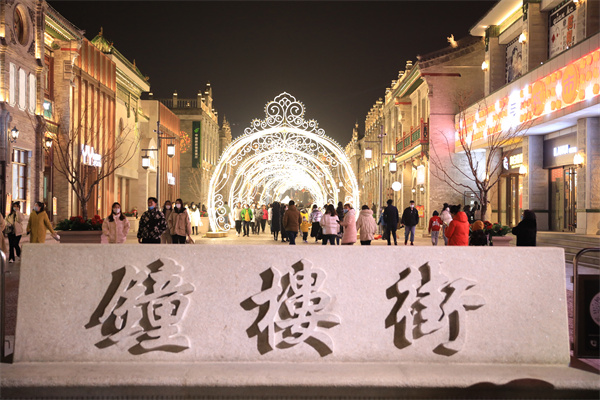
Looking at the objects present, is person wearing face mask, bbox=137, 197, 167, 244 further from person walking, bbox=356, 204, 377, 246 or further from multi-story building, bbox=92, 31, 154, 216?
multi-story building, bbox=92, 31, 154, 216

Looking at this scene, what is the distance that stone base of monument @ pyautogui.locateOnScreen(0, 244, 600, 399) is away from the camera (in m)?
5.26

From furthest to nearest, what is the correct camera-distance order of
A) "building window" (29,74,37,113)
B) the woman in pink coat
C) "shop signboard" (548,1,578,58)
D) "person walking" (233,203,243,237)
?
"person walking" (233,203,243,237) → "building window" (29,74,37,113) → "shop signboard" (548,1,578,58) → the woman in pink coat

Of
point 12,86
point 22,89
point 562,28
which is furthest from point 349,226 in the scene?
point 22,89

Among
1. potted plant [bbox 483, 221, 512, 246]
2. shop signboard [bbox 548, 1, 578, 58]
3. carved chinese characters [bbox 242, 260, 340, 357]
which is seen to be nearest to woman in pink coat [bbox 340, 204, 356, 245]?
potted plant [bbox 483, 221, 512, 246]

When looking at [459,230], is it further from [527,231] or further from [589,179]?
[589,179]

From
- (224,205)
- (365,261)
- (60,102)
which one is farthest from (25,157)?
(365,261)

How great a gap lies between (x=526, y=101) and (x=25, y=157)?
61.5 feet

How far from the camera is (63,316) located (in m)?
5.26

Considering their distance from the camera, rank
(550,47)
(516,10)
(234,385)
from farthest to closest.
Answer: (516,10) < (550,47) < (234,385)

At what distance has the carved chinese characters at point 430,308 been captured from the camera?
5352 mm

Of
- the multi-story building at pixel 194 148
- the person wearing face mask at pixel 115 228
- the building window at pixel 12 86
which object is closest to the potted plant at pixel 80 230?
the person wearing face mask at pixel 115 228

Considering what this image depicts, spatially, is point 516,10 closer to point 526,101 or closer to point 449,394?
point 526,101

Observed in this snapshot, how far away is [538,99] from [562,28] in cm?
342

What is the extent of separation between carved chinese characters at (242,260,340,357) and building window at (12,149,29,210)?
20.1 meters
